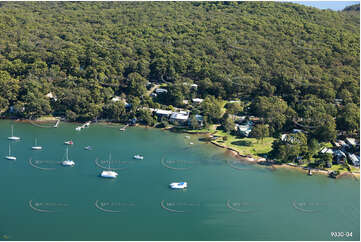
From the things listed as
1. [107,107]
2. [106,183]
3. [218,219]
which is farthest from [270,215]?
[107,107]

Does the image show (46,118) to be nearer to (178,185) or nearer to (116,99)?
(116,99)

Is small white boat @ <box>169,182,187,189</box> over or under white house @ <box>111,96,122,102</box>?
under

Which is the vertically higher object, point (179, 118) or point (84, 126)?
point (179, 118)
